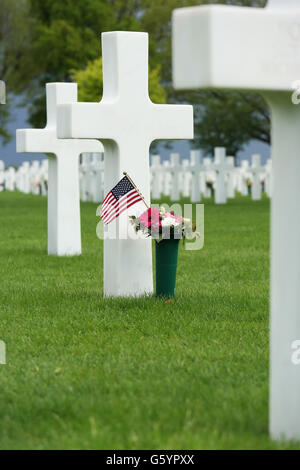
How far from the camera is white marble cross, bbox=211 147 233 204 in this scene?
24.6 meters

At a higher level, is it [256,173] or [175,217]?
[256,173]

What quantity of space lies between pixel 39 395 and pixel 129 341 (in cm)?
147

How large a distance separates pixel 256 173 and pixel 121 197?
1857 cm

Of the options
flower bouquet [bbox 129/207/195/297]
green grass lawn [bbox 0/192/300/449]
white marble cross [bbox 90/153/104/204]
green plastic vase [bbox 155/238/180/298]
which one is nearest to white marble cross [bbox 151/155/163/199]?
white marble cross [bbox 90/153/104/204]

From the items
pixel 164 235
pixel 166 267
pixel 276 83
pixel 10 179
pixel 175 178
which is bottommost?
pixel 166 267

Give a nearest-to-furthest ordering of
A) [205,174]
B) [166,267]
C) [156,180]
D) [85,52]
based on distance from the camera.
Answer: [166,267] → [156,180] → [205,174] → [85,52]

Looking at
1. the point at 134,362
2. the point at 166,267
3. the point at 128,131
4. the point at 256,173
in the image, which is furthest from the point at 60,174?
the point at 256,173

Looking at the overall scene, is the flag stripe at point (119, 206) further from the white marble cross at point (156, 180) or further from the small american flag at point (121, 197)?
the white marble cross at point (156, 180)

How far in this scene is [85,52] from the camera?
45.8 metres

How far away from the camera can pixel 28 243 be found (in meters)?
14.3

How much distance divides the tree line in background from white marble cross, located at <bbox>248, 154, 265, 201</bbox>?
17809 millimetres

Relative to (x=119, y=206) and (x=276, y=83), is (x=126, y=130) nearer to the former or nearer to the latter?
(x=119, y=206)

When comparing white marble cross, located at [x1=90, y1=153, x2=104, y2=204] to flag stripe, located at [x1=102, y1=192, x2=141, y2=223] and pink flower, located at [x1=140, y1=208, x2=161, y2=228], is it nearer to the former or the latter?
flag stripe, located at [x1=102, y1=192, x2=141, y2=223]

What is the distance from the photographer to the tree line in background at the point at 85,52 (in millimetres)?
46312
